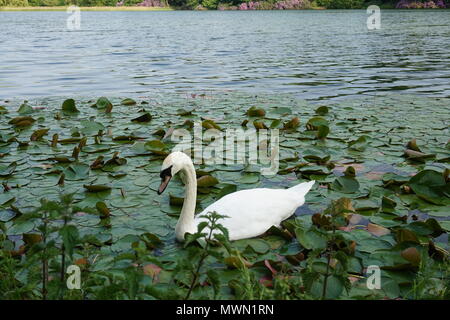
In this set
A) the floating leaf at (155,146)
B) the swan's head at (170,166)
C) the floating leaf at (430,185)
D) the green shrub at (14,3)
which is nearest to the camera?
the swan's head at (170,166)

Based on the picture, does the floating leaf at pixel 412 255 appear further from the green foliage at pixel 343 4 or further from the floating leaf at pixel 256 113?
Result: the green foliage at pixel 343 4

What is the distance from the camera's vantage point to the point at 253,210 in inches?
142

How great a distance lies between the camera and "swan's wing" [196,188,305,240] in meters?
3.53

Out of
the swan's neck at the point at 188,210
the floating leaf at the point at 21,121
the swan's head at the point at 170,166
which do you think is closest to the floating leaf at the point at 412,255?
the swan's neck at the point at 188,210

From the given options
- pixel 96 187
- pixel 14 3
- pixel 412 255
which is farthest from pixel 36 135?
pixel 14 3

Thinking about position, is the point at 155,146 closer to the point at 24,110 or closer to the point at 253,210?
the point at 253,210

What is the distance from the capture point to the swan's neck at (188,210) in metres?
3.49

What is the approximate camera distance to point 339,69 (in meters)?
13.2

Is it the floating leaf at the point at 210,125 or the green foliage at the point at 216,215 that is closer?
the green foliage at the point at 216,215

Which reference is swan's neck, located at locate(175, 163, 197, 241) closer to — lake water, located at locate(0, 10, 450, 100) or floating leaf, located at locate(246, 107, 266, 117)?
floating leaf, located at locate(246, 107, 266, 117)

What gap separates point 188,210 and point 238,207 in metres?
0.39

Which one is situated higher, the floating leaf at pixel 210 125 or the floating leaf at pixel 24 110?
the floating leaf at pixel 24 110
